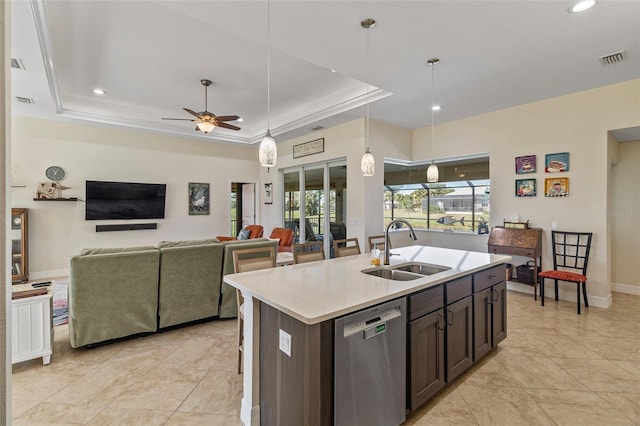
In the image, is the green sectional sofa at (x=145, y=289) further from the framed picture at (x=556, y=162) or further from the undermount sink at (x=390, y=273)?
the framed picture at (x=556, y=162)

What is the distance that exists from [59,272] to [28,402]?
4373 mm

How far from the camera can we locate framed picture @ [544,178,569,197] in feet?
13.9

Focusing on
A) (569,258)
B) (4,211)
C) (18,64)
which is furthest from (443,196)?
(18,64)

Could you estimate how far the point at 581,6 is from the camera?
2.38m

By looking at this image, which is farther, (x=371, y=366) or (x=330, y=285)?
(x=330, y=285)

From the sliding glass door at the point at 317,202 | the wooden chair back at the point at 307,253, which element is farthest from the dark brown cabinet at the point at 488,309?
the sliding glass door at the point at 317,202

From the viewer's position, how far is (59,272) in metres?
5.50

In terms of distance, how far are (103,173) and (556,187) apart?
7.93m

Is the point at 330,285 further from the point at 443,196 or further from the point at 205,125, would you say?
the point at 443,196

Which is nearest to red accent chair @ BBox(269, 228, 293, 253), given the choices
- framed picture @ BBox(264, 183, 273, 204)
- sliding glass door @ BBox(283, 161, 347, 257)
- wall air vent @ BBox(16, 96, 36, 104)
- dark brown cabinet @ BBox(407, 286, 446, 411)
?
sliding glass door @ BBox(283, 161, 347, 257)

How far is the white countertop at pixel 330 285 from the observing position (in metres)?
1.54

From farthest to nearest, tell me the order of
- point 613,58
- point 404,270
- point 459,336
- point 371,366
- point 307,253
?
1. point 613,58
2. point 307,253
3. point 404,270
4. point 459,336
5. point 371,366

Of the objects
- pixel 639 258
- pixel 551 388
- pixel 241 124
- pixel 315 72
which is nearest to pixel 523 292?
pixel 639 258

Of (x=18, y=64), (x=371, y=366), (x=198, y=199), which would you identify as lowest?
(x=371, y=366)
